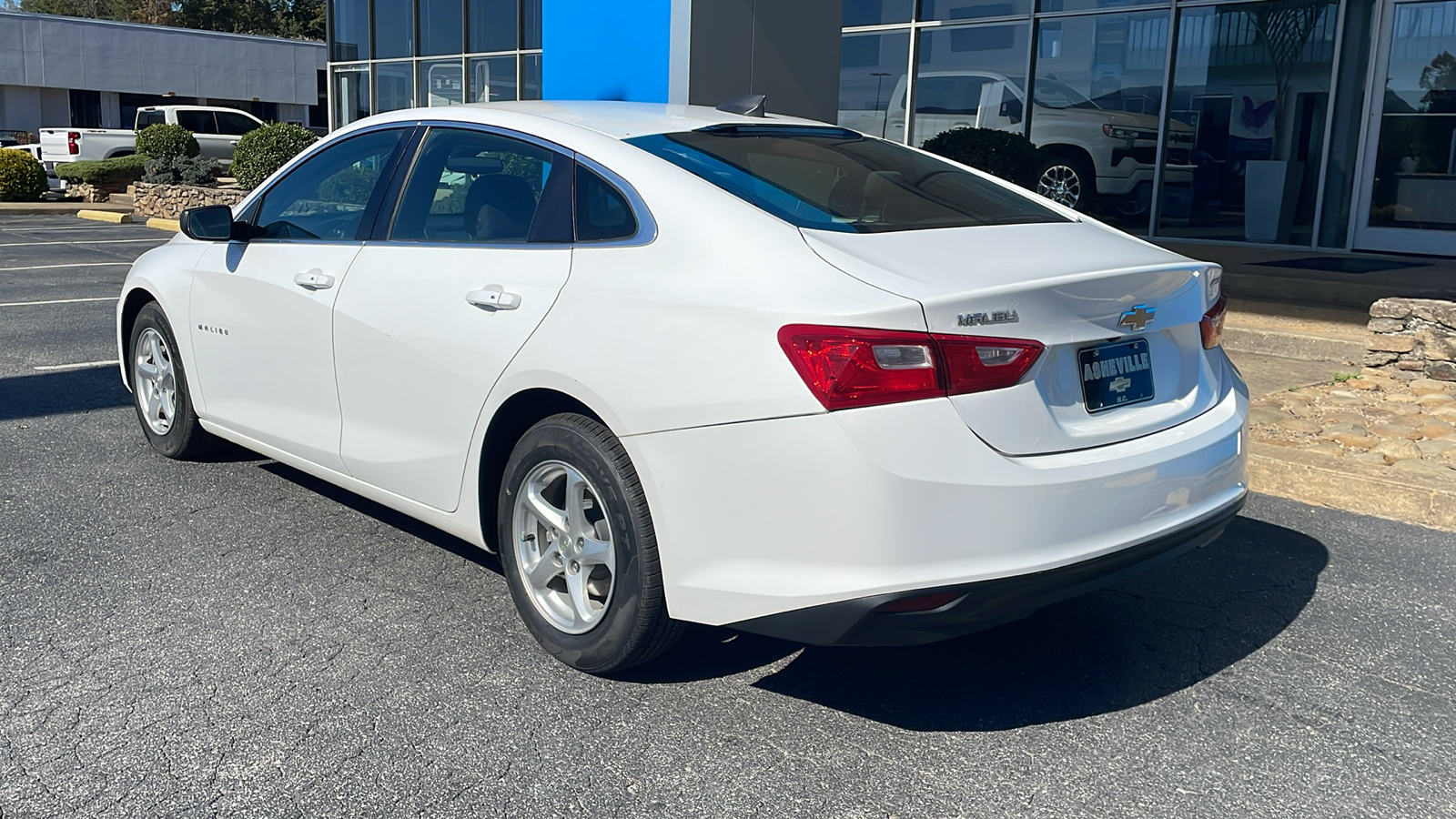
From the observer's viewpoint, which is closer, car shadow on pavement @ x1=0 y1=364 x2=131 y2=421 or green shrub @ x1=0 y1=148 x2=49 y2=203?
car shadow on pavement @ x1=0 y1=364 x2=131 y2=421

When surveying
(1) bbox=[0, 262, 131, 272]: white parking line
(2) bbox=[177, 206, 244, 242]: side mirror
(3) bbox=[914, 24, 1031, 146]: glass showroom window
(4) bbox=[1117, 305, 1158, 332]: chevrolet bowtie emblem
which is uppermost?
(3) bbox=[914, 24, 1031, 146]: glass showroom window

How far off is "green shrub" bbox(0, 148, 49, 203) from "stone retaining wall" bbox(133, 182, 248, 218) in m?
3.00

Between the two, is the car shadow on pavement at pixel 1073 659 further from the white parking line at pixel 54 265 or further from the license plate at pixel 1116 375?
the white parking line at pixel 54 265

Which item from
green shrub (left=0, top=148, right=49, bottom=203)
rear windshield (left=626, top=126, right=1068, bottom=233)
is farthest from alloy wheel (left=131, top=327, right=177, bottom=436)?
green shrub (left=0, top=148, right=49, bottom=203)

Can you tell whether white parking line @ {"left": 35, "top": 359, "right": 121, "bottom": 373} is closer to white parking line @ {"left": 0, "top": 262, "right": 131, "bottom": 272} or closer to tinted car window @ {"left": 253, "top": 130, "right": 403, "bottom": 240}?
tinted car window @ {"left": 253, "top": 130, "right": 403, "bottom": 240}

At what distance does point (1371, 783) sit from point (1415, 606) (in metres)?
1.43

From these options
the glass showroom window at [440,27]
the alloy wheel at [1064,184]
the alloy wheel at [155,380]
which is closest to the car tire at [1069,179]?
the alloy wheel at [1064,184]

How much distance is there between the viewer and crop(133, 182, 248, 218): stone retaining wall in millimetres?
20327

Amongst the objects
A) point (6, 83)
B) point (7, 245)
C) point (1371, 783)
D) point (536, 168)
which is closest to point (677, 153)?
point (536, 168)

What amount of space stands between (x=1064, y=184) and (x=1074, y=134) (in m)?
0.58

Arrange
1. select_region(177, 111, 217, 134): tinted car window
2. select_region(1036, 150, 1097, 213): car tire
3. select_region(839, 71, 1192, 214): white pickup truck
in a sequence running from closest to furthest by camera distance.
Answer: select_region(839, 71, 1192, 214): white pickup truck → select_region(1036, 150, 1097, 213): car tire → select_region(177, 111, 217, 134): tinted car window

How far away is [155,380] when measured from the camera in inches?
217

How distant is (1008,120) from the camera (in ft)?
48.0

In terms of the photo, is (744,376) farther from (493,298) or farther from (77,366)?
(77,366)
